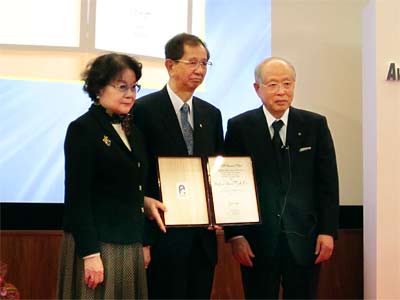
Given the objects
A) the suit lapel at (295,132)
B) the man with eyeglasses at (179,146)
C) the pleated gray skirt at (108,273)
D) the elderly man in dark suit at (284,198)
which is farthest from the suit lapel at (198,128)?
the pleated gray skirt at (108,273)

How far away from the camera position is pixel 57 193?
153 inches

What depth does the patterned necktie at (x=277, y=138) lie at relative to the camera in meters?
2.71

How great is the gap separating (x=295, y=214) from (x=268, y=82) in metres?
0.62

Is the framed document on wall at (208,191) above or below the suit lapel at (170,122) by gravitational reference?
below

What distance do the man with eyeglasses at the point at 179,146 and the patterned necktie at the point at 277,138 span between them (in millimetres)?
283

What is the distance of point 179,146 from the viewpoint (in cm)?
258

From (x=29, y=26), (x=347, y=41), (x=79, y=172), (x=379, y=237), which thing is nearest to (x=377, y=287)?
(x=379, y=237)

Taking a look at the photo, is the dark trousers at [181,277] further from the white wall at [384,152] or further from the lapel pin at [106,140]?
the white wall at [384,152]

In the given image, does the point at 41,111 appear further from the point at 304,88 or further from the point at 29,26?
the point at 304,88

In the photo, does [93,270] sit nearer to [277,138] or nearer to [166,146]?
[166,146]

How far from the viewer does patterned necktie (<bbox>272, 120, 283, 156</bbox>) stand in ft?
8.89

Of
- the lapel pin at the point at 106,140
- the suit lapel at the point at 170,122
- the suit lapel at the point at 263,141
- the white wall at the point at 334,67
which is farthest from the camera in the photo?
the white wall at the point at 334,67

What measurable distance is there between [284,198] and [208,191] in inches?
14.0

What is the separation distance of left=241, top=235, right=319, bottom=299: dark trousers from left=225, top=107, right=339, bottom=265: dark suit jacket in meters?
0.03
